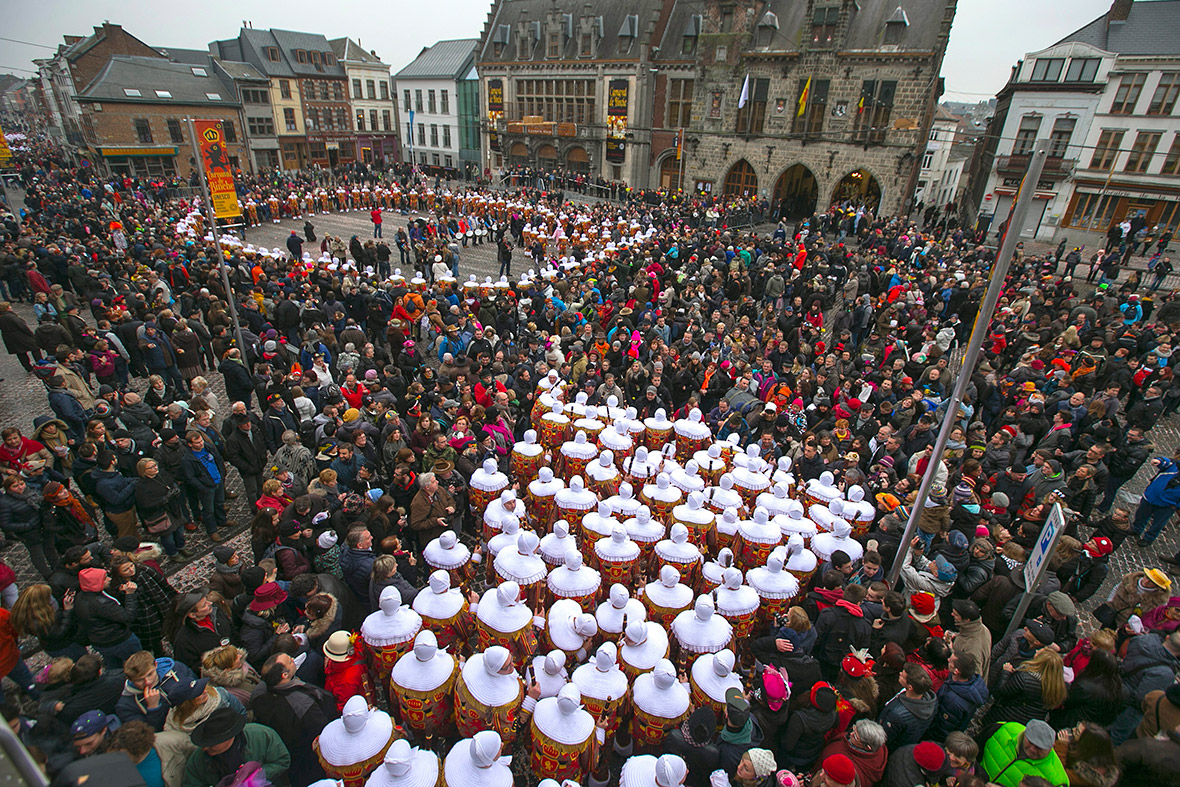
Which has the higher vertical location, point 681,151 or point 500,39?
point 500,39

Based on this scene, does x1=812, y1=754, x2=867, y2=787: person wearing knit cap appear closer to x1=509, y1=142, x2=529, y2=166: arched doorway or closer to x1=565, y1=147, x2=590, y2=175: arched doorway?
x1=565, y1=147, x2=590, y2=175: arched doorway

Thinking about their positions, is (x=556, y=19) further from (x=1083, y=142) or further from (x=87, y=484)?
(x=87, y=484)

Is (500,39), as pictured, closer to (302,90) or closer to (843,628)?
(302,90)

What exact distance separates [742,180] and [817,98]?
19.9 ft

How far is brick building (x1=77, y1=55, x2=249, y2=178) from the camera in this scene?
35.0 metres

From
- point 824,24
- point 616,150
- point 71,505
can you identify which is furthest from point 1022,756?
point 616,150

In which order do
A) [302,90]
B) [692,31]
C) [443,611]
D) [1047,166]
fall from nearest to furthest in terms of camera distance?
1. [443,611]
2. [1047,166]
3. [692,31]
4. [302,90]

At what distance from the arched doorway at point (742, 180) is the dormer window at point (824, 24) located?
7.04 m

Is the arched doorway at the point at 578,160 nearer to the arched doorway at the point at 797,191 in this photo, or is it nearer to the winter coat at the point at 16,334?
the arched doorway at the point at 797,191

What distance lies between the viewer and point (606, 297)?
14352 millimetres

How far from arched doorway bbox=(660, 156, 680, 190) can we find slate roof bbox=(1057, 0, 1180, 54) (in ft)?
70.1

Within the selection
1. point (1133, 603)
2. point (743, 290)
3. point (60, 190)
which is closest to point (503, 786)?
point (1133, 603)

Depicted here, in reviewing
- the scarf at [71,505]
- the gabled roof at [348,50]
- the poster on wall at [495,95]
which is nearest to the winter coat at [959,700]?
the scarf at [71,505]

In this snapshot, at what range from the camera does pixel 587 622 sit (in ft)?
14.5
